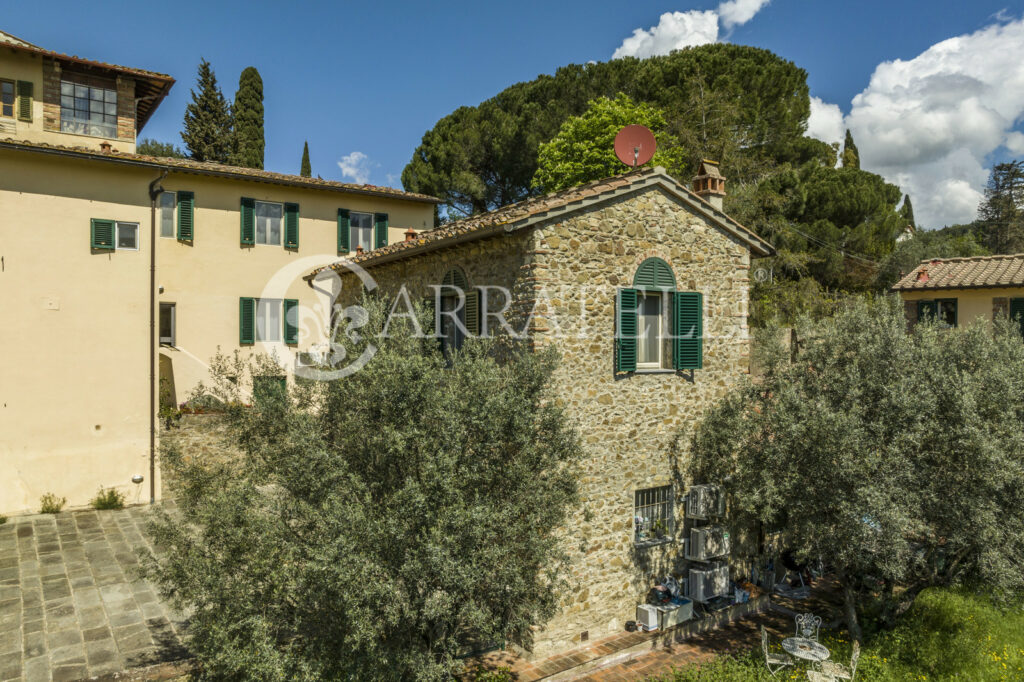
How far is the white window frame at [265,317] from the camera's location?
19203mm

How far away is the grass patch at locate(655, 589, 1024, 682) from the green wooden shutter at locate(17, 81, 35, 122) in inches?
809

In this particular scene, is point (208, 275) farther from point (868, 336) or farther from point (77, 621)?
point (868, 336)

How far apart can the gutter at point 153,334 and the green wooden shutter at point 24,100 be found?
4.40m

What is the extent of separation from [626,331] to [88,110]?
1721 cm

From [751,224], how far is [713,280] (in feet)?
52.7

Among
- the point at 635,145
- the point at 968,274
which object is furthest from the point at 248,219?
the point at 968,274

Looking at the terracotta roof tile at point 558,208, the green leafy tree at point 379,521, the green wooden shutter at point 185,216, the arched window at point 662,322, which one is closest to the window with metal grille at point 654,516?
the arched window at point 662,322

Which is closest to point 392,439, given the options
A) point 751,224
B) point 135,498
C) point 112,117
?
point 135,498

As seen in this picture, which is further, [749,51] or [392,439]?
[749,51]

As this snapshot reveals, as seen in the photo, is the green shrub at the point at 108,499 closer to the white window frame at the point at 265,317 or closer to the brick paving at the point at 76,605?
the brick paving at the point at 76,605

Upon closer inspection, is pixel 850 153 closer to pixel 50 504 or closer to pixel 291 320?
pixel 291 320

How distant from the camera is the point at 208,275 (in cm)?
1852

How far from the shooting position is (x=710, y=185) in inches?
472

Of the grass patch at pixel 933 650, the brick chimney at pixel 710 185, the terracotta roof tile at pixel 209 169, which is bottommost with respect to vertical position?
the grass patch at pixel 933 650
